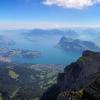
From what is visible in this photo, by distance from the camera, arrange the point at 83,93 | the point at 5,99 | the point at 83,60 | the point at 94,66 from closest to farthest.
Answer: the point at 83,93 < the point at 94,66 < the point at 83,60 < the point at 5,99

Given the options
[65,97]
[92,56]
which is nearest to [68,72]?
[92,56]

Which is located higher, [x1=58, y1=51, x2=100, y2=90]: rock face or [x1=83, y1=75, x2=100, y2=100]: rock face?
[x1=83, y1=75, x2=100, y2=100]: rock face

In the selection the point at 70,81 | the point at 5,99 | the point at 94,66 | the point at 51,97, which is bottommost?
the point at 5,99

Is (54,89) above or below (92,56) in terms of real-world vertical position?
below

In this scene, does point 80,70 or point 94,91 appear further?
point 80,70

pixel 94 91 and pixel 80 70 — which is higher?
pixel 94 91

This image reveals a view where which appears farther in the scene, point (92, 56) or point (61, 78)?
point (61, 78)

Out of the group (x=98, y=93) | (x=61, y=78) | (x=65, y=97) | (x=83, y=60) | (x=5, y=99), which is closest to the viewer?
(x=98, y=93)

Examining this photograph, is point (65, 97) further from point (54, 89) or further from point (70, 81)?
point (54, 89)

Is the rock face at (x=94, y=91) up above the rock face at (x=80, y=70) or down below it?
above

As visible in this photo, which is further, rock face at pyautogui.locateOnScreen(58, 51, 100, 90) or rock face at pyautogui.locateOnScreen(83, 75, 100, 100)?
rock face at pyautogui.locateOnScreen(58, 51, 100, 90)

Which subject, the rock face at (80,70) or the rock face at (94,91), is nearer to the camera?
the rock face at (94,91)
